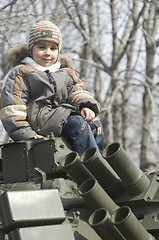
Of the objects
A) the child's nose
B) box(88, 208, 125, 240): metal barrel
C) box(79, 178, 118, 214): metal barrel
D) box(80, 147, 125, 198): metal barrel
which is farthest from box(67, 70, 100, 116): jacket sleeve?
box(88, 208, 125, 240): metal barrel

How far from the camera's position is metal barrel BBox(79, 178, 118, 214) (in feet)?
17.0

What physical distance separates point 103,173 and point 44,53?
1.83 metres

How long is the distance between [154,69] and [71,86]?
23.2 ft

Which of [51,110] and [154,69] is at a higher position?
[51,110]

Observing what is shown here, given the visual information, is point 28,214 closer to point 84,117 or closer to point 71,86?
point 84,117

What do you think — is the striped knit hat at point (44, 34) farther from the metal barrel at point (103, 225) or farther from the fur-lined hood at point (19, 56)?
the metal barrel at point (103, 225)

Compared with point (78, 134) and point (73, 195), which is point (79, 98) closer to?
point (78, 134)

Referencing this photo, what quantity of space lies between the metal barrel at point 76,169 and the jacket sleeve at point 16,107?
853 millimetres

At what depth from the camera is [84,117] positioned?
21.1 ft

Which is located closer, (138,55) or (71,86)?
(71,86)

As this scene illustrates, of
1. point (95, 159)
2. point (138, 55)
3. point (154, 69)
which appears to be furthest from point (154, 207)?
point (138, 55)

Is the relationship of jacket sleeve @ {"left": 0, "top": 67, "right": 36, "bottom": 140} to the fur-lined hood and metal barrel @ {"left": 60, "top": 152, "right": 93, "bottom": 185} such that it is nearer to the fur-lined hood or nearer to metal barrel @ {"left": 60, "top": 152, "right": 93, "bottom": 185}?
the fur-lined hood

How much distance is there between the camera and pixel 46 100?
6.42 m

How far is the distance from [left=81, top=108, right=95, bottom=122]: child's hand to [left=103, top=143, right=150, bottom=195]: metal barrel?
42.7 inches
